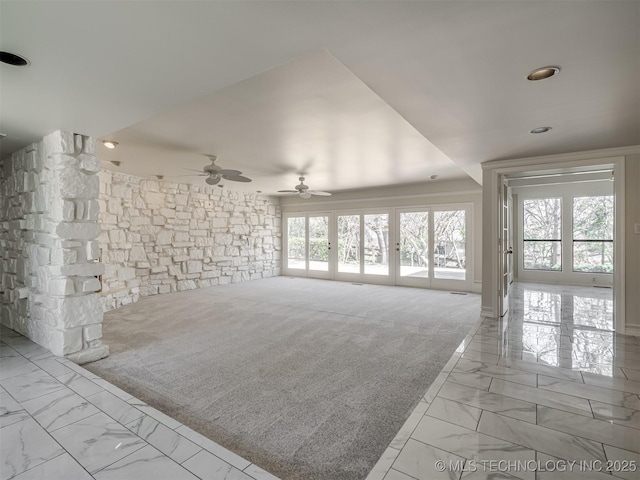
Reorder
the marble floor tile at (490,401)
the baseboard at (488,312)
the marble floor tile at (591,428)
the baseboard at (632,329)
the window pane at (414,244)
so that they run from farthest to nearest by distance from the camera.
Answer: the window pane at (414,244) → the baseboard at (488,312) → the baseboard at (632,329) → the marble floor tile at (490,401) → the marble floor tile at (591,428)

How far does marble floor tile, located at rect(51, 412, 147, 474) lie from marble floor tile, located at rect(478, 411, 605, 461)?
6.71 feet

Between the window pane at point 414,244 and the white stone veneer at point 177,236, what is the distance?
153 inches

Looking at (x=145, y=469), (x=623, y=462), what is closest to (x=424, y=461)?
(x=623, y=462)

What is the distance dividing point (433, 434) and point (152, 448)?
1588 mm

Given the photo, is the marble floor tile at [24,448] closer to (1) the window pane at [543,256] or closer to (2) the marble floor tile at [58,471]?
(2) the marble floor tile at [58,471]

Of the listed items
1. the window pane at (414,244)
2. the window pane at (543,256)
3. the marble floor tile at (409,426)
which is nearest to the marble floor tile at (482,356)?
the marble floor tile at (409,426)

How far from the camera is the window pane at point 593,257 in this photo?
22.3ft

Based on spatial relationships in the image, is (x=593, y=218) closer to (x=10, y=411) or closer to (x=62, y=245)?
(x=62, y=245)

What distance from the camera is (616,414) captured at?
203 cm

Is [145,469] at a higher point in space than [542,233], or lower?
lower

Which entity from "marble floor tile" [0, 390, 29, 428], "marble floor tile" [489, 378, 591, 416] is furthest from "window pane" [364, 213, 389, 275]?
"marble floor tile" [0, 390, 29, 428]

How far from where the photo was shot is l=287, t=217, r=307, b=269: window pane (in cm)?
934

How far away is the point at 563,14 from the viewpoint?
144 centimetres

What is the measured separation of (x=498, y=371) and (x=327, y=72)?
2806mm
